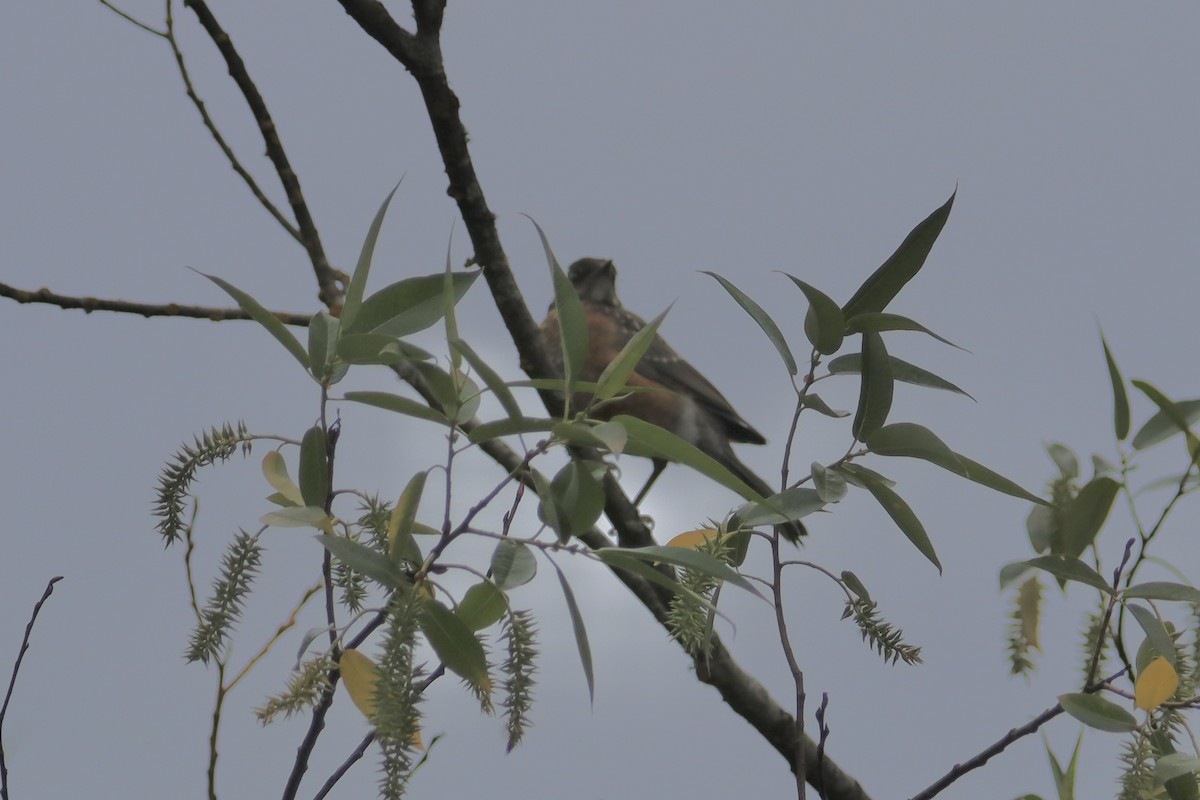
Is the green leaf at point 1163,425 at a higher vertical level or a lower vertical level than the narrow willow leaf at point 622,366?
lower

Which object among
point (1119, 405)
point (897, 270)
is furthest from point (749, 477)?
point (897, 270)

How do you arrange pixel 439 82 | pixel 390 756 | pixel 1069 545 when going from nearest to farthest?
pixel 390 756
pixel 1069 545
pixel 439 82

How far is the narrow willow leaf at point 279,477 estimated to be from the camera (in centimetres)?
173

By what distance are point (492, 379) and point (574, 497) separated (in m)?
0.20

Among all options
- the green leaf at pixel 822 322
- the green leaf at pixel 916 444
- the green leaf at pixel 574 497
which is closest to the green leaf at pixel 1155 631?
the green leaf at pixel 916 444

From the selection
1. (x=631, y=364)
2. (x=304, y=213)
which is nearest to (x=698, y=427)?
(x=304, y=213)

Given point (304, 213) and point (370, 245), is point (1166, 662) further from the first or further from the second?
point (304, 213)

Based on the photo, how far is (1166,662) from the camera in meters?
1.71

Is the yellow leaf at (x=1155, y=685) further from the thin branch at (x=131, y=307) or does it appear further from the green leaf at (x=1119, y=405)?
the thin branch at (x=131, y=307)

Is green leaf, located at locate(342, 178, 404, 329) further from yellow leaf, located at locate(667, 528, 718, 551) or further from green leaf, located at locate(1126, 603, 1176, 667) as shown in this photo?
green leaf, located at locate(1126, 603, 1176, 667)

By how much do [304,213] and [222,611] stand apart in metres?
2.20

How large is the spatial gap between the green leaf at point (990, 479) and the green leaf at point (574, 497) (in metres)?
0.59

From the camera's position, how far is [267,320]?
1.47 meters

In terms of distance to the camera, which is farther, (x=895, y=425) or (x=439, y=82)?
(x=439, y=82)
